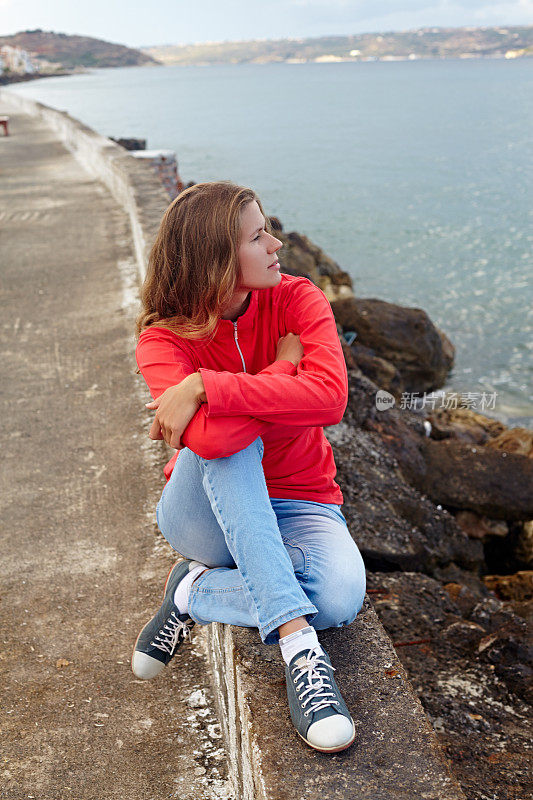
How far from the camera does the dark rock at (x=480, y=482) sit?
18.2 feet

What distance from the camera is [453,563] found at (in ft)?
15.2

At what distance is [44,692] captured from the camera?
2.42 metres

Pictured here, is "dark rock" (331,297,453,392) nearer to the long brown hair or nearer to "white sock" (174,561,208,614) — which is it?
the long brown hair

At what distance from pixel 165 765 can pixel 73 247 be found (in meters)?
5.91

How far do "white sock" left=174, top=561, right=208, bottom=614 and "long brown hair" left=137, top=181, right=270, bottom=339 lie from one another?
0.69 m

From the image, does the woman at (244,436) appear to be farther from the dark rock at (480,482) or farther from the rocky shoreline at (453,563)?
the dark rock at (480,482)

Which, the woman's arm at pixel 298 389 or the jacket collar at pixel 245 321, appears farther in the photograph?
the jacket collar at pixel 245 321

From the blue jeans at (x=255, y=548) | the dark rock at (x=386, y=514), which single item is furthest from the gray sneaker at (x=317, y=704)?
the dark rock at (x=386, y=514)

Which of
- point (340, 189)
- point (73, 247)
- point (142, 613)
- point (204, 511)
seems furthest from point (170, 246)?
point (340, 189)

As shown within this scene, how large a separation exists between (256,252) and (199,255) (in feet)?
0.55

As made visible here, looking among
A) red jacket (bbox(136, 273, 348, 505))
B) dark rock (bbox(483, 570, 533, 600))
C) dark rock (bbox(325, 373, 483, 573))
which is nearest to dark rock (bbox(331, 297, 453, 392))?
dark rock (bbox(325, 373, 483, 573))

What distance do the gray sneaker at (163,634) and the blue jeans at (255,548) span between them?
0.07 m

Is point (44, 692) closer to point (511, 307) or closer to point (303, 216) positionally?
point (511, 307)

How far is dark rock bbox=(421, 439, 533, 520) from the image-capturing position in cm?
556
